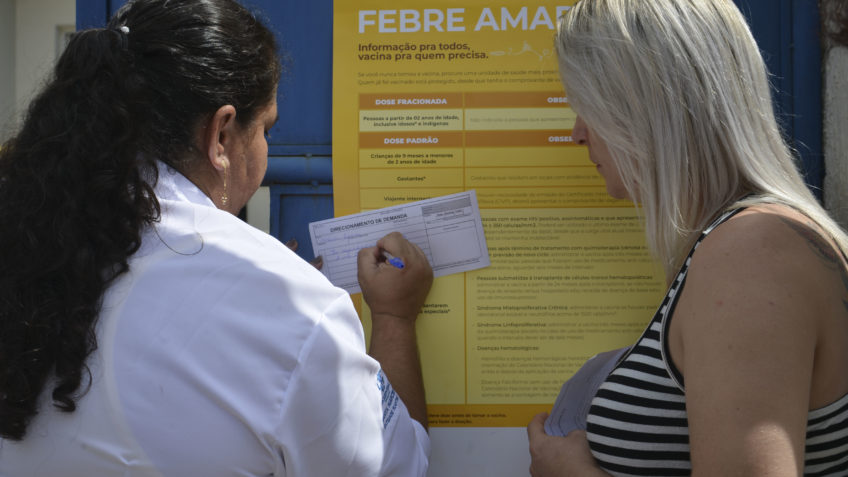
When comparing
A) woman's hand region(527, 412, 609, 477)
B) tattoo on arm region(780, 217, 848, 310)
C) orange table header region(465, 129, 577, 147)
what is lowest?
woman's hand region(527, 412, 609, 477)

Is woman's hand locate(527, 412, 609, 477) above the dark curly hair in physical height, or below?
below

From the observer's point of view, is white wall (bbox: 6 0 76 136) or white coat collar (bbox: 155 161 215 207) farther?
white wall (bbox: 6 0 76 136)

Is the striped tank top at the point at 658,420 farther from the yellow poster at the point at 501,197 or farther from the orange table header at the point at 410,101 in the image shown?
the orange table header at the point at 410,101

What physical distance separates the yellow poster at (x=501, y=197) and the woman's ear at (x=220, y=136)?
1.28ft

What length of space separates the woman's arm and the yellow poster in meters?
0.57

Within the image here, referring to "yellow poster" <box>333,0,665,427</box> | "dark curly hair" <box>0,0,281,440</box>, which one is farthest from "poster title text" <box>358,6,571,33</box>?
"dark curly hair" <box>0,0,281,440</box>

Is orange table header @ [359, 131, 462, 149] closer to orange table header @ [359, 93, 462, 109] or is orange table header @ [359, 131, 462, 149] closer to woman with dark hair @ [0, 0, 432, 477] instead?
orange table header @ [359, 93, 462, 109]

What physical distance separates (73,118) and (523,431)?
102 centimetres

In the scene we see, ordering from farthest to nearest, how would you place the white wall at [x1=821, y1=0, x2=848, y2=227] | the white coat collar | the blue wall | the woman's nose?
1. the blue wall
2. the white wall at [x1=821, y1=0, x2=848, y2=227]
3. the woman's nose
4. the white coat collar

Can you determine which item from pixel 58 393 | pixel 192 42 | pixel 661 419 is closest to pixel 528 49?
pixel 192 42

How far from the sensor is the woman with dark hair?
2.93ft

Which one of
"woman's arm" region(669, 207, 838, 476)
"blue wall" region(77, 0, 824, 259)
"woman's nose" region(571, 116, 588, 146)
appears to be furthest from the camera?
"blue wall" region(77, 0, 824, 259)

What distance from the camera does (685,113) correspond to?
1.07 m

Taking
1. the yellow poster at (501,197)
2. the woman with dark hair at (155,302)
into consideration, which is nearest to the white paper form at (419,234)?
the yellow poster at (501,197)
